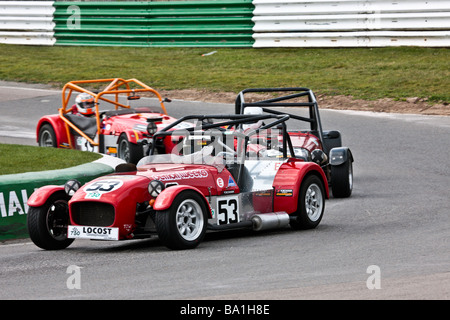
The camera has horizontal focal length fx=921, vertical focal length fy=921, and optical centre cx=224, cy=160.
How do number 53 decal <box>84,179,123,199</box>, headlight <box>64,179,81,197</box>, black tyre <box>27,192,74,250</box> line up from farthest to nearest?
1. headlight <box>64,179,81,197</box>
2. black tyre <box>27,192,74,250</box>
3. number 53 decal <box>84,179,123,199</box>

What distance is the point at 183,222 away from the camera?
326 inches

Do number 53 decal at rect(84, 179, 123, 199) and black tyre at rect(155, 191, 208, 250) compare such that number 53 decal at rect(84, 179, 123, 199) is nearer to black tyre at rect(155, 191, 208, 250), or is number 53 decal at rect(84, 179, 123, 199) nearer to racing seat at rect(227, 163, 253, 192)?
black tyre at rect(155, 191, 208, 250)

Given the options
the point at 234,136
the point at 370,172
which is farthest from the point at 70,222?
the point at 370,172

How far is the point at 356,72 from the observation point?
20.1 m

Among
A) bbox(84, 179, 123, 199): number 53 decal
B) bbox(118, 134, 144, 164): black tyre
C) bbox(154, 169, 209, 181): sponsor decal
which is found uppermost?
bbox(154, 169, 209, 181): sponsor decal

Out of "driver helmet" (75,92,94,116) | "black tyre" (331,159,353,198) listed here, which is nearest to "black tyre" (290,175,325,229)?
"black tyre" (331,159,353,198)

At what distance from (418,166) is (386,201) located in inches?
96.7

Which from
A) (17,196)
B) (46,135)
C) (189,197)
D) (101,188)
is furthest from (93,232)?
(46,135)

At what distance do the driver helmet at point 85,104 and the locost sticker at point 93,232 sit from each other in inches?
288

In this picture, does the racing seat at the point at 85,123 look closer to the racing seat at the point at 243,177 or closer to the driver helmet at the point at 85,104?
the driver helmet at the point at 85,104

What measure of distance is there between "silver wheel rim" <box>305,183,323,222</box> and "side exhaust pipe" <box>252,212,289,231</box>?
400 millimetres

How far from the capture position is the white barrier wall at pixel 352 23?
65.6ft

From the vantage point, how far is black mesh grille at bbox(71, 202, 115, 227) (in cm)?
830
